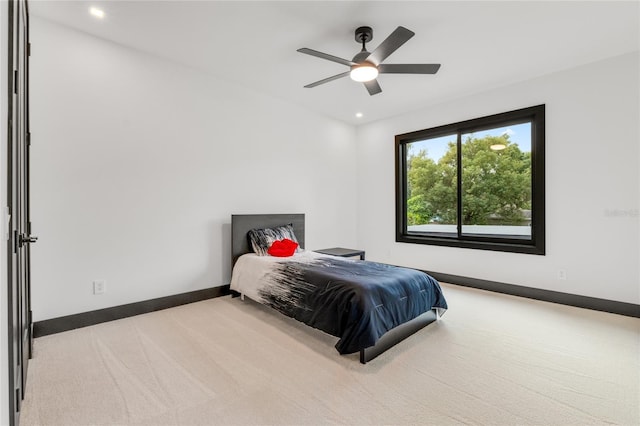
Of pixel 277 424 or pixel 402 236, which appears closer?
pixel 277 424

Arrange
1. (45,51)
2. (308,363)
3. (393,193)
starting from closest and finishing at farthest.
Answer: (308,363)
(45,51)
(393,193)

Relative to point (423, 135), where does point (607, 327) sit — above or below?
below

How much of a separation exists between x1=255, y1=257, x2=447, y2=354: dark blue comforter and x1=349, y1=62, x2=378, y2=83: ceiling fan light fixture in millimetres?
1783

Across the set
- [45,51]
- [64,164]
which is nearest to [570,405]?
[64,164]

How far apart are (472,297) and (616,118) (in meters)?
2.44

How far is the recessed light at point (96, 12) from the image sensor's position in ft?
8.22

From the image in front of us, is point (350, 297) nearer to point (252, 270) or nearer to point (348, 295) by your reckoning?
point (348, 295)

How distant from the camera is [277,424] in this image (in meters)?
1.59

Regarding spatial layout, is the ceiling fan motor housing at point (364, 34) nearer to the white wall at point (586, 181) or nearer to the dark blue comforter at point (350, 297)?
the dark blue comforter at point (350, 297)

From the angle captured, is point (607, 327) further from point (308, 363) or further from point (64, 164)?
point (64, 164)

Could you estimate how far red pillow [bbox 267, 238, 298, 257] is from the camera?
3.68 m

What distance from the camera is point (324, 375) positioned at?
204cm

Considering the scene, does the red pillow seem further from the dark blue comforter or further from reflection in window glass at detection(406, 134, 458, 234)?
reflection in window glass at detection(406, 134, 458, 234)

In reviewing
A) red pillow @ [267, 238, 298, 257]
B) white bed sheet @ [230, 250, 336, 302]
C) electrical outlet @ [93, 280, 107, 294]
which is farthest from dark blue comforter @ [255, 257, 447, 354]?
electrical outlet @ [93, 280, 107, 294]
